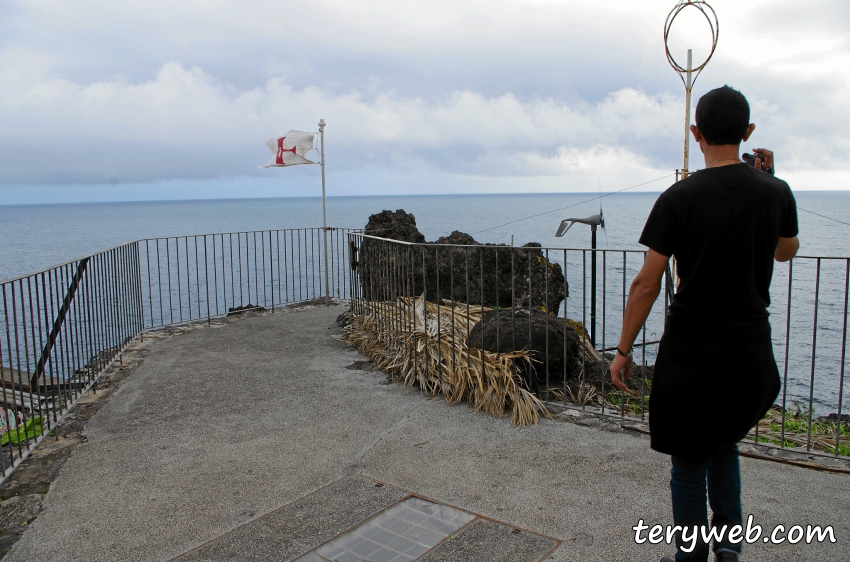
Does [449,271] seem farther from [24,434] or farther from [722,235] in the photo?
[722,235]

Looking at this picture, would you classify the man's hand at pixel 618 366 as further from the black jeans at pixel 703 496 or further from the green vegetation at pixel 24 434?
the green vegetation at pixel 24 434

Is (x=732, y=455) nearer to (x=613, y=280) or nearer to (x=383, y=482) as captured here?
(x=383, y=482)

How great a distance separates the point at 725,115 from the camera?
8.88ft

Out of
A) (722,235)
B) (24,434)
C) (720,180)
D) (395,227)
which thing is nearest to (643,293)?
(722,235)

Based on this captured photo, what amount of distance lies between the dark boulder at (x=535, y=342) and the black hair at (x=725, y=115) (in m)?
3.23

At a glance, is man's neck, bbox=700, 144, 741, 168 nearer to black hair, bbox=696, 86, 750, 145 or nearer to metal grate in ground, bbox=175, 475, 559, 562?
black hair, bbox=696, 86, 750, 145

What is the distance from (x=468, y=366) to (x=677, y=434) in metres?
3.38

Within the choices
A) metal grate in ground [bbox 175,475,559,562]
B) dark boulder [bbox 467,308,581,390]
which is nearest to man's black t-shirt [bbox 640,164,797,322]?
metal grate in ground [bbox 175,475,559,562]

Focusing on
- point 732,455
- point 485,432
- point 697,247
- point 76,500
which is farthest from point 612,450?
point 76,500

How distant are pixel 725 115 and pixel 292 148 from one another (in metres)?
10.7

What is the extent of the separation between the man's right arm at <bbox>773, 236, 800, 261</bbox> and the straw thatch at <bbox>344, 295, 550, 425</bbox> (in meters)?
2.81

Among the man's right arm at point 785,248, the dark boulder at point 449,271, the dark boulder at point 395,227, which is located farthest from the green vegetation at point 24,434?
the dark boulder at point 395,227

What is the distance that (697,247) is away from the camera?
2.67 m

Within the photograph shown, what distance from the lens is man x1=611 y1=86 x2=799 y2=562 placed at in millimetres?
2631
